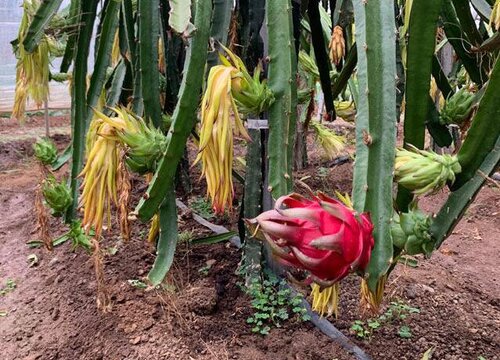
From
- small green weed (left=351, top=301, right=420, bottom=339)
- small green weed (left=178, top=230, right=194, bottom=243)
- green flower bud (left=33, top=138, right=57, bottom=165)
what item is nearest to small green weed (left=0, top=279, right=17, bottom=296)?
green flower bud (left=33, top=138, right=57, bottom=165)

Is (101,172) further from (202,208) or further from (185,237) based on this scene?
(202,208)

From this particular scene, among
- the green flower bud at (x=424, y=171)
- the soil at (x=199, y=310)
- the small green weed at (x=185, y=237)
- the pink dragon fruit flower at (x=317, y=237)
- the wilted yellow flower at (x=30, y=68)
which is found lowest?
the soil at (x=199, y=310)

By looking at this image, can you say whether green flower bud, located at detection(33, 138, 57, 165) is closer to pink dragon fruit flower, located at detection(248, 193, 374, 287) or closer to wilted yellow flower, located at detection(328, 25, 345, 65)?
wilted yellow flower, located at detection(328, 25, 345, 65)

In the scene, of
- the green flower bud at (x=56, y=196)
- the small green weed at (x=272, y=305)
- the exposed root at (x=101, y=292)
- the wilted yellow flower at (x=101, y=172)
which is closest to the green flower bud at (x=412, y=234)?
the wilted yellow flower at (x=101, y=172)

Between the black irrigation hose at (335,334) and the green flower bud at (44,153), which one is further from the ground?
the green flower bud at (44,153)

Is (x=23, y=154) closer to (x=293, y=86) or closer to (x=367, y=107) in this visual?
(x=293, y=86)

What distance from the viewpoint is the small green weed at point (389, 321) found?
137 centimetres

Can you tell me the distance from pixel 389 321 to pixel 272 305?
0.32 metres

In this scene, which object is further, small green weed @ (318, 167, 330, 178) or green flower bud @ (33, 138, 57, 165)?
small green weed @ (318, 167, 330, 178)

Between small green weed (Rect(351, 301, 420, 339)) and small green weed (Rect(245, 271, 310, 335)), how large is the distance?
0.45 ft

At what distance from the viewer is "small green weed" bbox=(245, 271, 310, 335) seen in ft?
4.61

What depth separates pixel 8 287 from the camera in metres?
1.84

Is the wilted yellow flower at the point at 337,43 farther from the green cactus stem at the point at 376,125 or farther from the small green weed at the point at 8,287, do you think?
the small green weed at the point at 8,287

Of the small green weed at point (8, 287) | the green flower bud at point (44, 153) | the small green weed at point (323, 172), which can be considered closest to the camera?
the green flower bud at point (44, 153)
